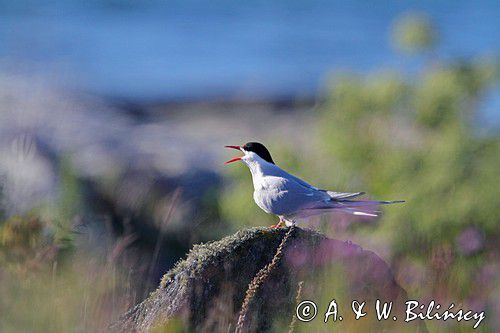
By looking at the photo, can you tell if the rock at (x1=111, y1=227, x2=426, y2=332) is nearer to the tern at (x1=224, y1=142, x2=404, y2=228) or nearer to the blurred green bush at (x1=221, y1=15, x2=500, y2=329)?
the tern at (x1=224, y1=142, x2=404, y2=228)

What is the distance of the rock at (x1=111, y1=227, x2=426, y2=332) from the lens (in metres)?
3.52

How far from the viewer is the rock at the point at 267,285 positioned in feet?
11.6

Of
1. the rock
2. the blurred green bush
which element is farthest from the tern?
the blurred green bush

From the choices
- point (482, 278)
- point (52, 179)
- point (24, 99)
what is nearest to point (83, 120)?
point (24, 99)

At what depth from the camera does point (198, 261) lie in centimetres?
358

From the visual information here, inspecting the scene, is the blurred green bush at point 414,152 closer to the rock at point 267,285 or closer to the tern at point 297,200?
the tern at point 297,200

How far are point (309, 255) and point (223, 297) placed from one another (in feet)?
1.59

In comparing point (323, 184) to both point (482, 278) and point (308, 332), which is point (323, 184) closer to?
point (482, 278)

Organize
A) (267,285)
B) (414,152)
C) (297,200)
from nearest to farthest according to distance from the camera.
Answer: (267,285)
(297,200)
(414,152)

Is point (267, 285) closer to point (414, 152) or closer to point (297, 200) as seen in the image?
point (297, 200)

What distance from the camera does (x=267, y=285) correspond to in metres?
3.66

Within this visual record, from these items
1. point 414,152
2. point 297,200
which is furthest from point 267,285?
point 414,152

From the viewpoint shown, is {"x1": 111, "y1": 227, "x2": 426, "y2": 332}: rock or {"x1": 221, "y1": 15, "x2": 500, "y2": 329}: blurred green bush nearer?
{"x1": 111, "y1": 227, "x2": 426, "y2": 332}: rock

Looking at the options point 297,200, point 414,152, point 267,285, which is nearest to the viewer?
point 267,285
